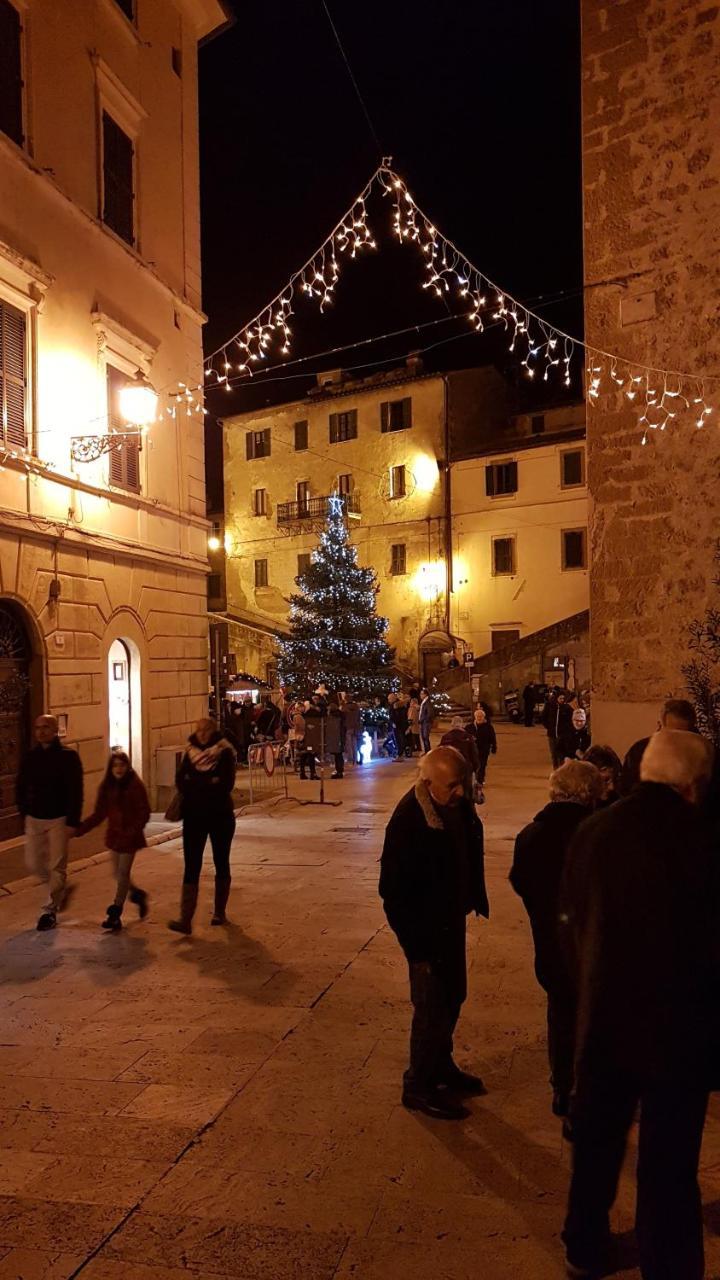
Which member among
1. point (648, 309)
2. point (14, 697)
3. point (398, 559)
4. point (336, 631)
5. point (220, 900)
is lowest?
point (220, 900)

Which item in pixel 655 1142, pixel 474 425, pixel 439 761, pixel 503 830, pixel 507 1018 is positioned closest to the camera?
pixel 655 1142

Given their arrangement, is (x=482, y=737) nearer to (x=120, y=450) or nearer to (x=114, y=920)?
(x=120, y=450)

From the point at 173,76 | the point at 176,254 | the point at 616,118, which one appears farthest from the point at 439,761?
the point at 173,76

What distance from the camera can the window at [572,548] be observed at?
121 ft

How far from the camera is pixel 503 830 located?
477 inches

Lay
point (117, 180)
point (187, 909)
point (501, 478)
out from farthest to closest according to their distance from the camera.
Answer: point (501, 478) → point (117, 180) → point (187, 909)

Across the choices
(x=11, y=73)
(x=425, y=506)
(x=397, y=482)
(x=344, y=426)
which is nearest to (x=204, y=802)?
(x=11, y=73)

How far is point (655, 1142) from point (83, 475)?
1139 centimetres

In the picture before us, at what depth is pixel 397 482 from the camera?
4106 cm

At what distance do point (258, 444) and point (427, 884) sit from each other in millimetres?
42997

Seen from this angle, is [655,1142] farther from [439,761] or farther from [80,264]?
[80,264]

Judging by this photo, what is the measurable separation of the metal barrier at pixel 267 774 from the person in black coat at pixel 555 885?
1047 cm

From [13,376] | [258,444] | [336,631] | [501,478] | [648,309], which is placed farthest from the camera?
[258,444]

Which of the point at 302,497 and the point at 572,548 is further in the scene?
the point at 302,497
